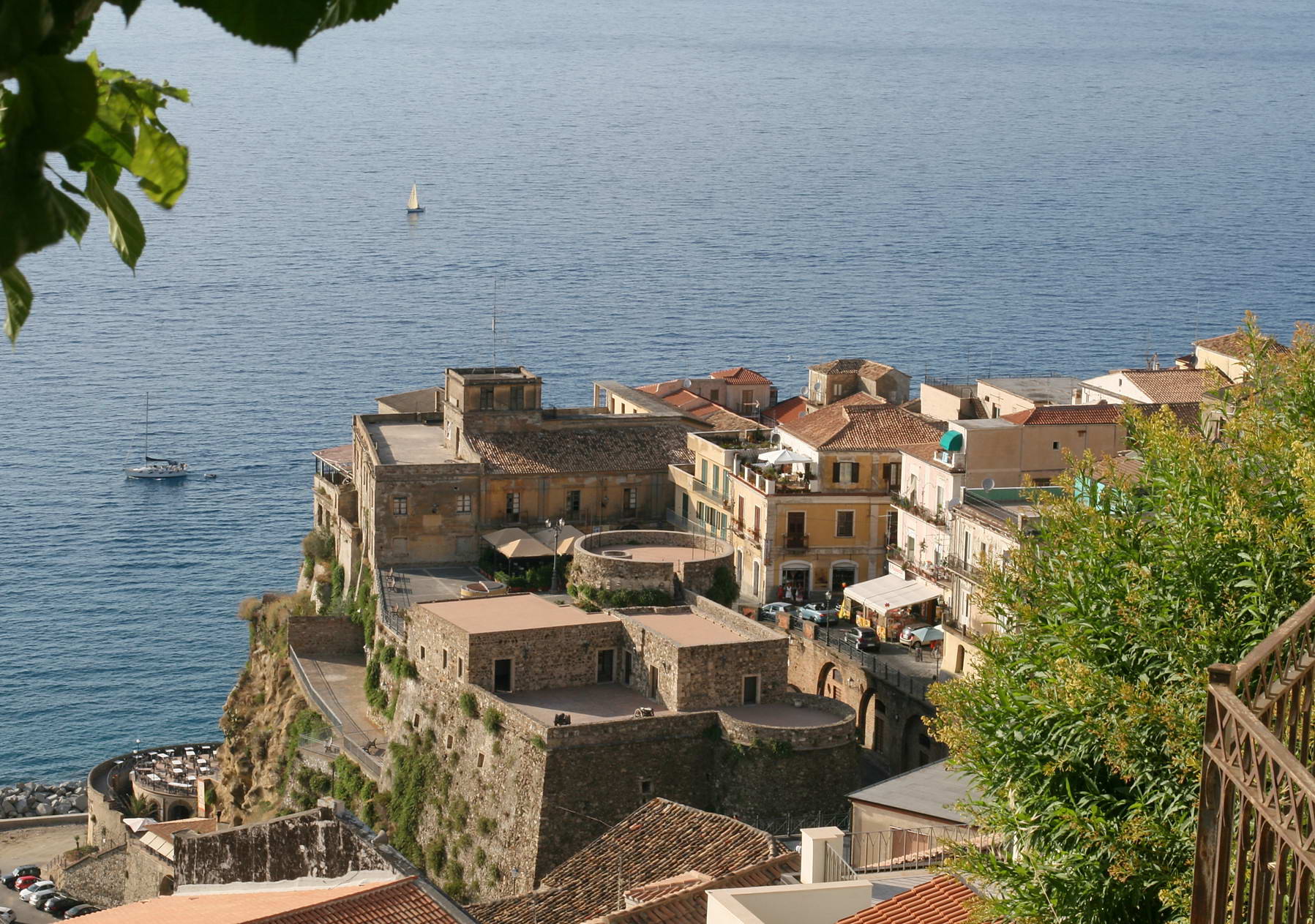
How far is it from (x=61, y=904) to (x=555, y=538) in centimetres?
1656

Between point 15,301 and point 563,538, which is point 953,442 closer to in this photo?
point 563,538

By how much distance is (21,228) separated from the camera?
2.76m

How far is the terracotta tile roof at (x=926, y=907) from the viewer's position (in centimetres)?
1909

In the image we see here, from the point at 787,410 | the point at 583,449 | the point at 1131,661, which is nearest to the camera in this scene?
the point at 1131,661

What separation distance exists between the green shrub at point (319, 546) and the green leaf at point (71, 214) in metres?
55.3

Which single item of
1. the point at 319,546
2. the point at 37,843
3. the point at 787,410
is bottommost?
the point at 37,843

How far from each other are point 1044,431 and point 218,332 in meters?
82.3

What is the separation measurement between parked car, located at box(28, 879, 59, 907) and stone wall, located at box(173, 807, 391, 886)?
74.9 ft

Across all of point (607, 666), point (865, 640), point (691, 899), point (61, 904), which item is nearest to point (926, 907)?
point (691, 899)

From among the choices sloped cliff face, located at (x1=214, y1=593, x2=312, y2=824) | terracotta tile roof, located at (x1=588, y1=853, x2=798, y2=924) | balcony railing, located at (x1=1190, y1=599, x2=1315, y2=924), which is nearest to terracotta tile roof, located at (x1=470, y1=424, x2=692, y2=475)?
sloped cliff face, located at (x1=214, y1=593, x2=312, y2=824)

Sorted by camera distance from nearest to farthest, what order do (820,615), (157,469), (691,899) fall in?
(691,899), (820,615), (157,469)

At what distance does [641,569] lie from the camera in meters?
45.1

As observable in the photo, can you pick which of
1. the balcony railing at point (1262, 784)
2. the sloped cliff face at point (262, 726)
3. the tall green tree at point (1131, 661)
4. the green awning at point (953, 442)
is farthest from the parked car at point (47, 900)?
the balcony railing at point (1262, 784)

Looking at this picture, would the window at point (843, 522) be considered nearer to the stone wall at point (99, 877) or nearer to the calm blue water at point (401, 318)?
the stone wall at point (99, 877)
